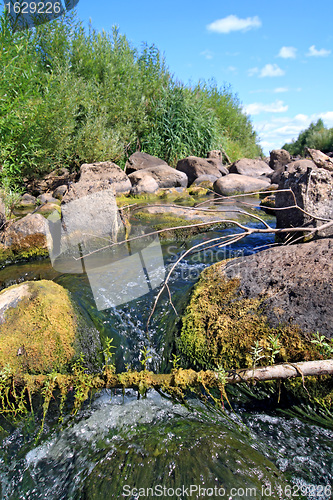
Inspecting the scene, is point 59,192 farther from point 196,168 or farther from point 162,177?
point 196,168

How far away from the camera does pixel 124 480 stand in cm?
162

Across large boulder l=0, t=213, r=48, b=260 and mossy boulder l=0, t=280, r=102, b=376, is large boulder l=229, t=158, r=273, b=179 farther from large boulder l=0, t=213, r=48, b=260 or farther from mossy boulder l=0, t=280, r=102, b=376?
mossy boulder l=0, t=280, r=102, b=376

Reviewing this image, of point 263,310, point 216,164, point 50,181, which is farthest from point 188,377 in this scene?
point 216,164

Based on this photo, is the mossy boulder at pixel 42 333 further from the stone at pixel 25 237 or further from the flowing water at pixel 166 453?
the stone at pixel 25 237

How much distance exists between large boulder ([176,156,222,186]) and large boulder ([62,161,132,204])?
328cm

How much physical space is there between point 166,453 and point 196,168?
11.1 m

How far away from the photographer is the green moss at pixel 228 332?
208cm

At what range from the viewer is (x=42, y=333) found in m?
2.39

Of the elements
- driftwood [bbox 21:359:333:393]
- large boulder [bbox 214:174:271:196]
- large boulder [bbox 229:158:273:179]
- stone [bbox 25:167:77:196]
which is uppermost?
stone [bbox 25:167:77:196]

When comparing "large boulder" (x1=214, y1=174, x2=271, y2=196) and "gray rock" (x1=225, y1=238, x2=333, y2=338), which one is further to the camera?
"large boulder" (x1=214, y1=174, x2=271, y2=196)

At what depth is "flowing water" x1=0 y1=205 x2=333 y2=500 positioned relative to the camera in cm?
157

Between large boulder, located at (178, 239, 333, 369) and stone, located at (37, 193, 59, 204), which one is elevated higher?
stone, located at (37, 193, 59, 204)

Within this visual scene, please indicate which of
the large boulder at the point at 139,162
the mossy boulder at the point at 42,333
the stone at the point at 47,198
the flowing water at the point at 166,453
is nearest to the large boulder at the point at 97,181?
the stone at the point at 47,198

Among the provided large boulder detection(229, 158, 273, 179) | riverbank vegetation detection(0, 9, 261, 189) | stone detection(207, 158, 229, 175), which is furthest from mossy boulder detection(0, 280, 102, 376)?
large boulder detection(229, 158, 273, 179)
